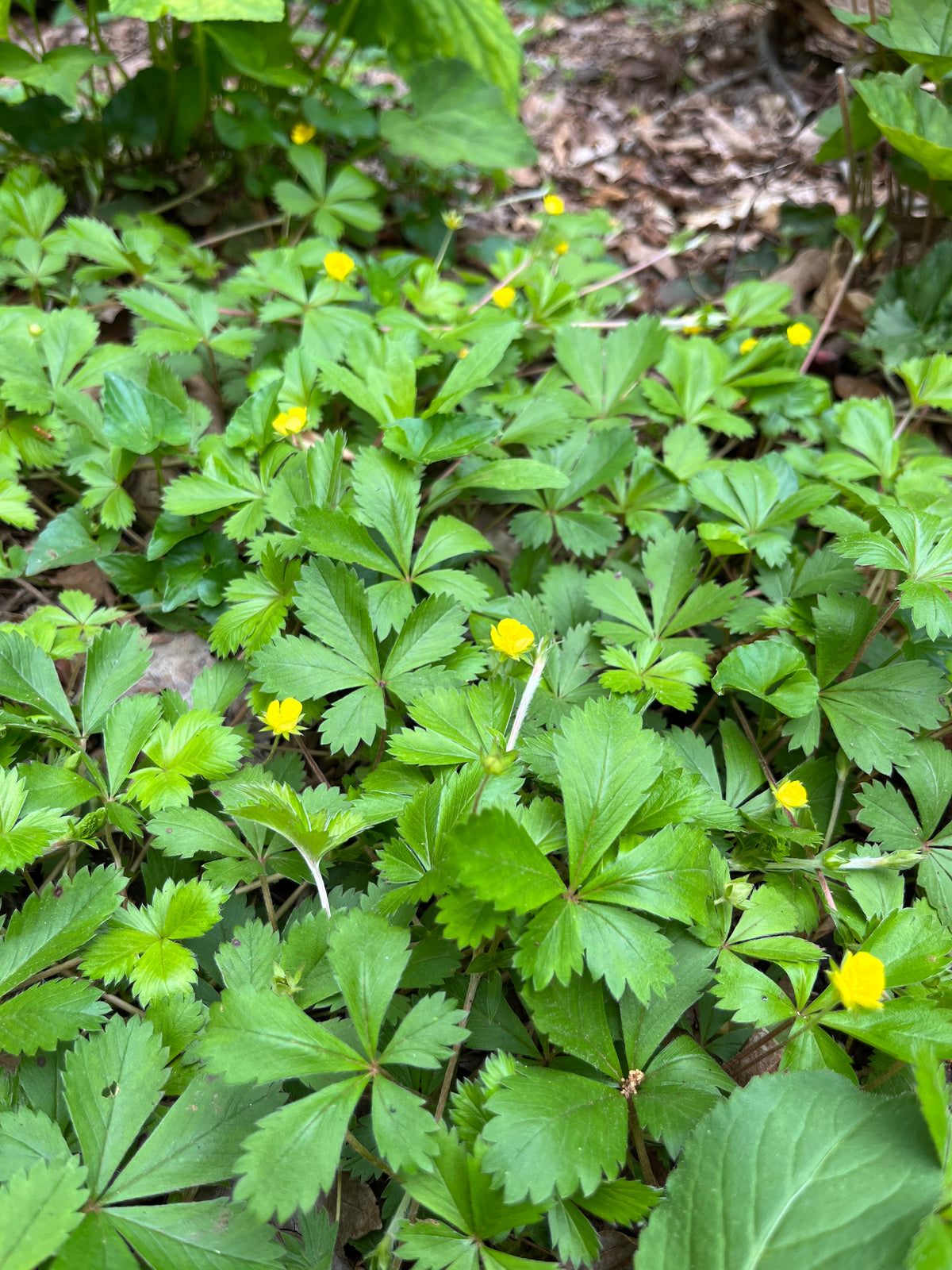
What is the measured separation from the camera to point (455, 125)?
2.87 metres

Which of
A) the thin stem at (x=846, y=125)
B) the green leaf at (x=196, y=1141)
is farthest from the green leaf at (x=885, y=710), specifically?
the thin stem at (x=846, y=125)

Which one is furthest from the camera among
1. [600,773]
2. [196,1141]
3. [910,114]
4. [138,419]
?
[910,114]

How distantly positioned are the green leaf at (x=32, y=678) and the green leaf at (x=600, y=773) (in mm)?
1033

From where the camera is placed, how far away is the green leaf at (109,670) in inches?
61.2

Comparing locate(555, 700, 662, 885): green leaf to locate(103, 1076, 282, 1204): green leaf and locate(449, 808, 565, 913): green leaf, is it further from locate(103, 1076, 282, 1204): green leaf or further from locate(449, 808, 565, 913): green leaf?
locate(103, 1076, 282, 1204): green leaf

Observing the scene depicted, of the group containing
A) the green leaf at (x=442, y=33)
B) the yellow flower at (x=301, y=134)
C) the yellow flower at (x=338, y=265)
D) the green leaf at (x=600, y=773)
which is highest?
the green leaf at (x=442, y=33)

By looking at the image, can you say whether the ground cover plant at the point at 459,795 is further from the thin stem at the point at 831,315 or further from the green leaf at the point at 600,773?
the thin stem at the point at 831,315

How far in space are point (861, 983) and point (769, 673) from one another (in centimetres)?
71

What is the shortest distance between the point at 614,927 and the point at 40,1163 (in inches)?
34.7

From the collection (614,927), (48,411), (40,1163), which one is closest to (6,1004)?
A: (40,1163)

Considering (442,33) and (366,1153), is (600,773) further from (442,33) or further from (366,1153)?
(442,33)

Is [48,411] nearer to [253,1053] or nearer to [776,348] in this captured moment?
[253,1053]

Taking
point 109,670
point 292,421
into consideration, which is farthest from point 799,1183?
point 292,421

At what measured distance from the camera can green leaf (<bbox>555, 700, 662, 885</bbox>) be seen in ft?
4.05
